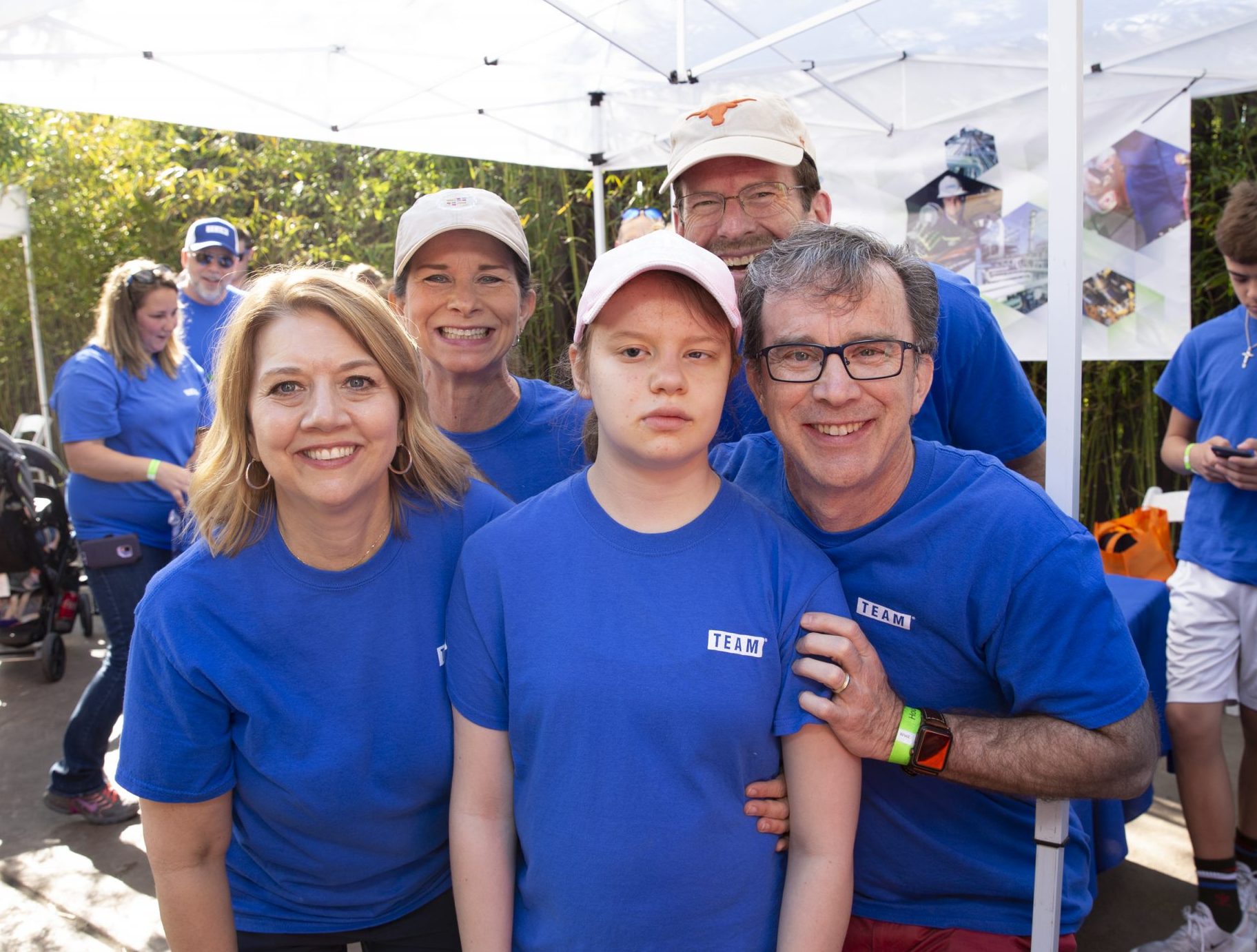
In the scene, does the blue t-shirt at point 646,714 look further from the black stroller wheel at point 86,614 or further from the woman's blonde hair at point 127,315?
the black stroller wheel at point 86,614

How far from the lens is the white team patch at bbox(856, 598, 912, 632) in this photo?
147 centimetres

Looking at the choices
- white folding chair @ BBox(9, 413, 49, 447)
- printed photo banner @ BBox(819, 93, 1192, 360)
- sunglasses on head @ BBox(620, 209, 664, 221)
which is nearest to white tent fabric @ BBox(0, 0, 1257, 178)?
printed photo banner @ BBox(819, 93, 1192, 360)

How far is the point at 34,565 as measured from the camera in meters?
4.80

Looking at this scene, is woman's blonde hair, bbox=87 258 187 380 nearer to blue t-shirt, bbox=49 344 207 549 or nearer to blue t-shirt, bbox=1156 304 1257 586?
blue t-shirt, bbox=49 344 207 549

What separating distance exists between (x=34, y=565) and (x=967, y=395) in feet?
15.6

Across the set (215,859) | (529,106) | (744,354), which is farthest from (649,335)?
(529,106)

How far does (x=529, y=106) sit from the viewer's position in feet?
17.0

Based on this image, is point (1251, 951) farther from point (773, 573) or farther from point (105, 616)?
point (105, 616)

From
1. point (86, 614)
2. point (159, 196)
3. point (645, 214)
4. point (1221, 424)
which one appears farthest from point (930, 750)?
point (159, 196)

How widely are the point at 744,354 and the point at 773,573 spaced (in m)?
0.40

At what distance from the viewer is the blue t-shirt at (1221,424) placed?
291 cm

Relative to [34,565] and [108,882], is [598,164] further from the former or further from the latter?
[108,882]

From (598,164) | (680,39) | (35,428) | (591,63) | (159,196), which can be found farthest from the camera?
(159,196)

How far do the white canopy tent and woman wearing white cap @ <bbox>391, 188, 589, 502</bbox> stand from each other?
207 cm
